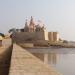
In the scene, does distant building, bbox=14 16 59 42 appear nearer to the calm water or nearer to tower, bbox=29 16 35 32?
tower, bbox=29 16 35 32

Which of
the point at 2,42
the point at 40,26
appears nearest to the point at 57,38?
the point at 40,26

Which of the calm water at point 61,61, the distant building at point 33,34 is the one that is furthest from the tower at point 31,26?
the calm water at point 61,61

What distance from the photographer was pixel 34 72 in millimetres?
3861

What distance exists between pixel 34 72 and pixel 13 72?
32 centimetres

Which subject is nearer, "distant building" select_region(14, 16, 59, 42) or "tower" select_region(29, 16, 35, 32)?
"distant building" select_region(14, 16, 59, 42)

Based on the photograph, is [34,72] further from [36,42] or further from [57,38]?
[57,38]

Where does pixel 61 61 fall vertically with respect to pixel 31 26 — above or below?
below

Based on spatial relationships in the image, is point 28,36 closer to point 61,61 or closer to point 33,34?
point 33,34

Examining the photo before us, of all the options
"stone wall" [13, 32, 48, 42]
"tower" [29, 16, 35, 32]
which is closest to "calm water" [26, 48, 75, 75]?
"stone wall" [13, 32, 48, 42]

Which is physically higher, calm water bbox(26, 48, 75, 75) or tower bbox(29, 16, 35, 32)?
→ tower bbox(29, 16, 35, 32)

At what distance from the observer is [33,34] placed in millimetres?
46812

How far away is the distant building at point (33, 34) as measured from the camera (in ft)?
153

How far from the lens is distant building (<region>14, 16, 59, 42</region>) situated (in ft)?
153

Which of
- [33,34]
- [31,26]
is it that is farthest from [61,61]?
[31,26]
